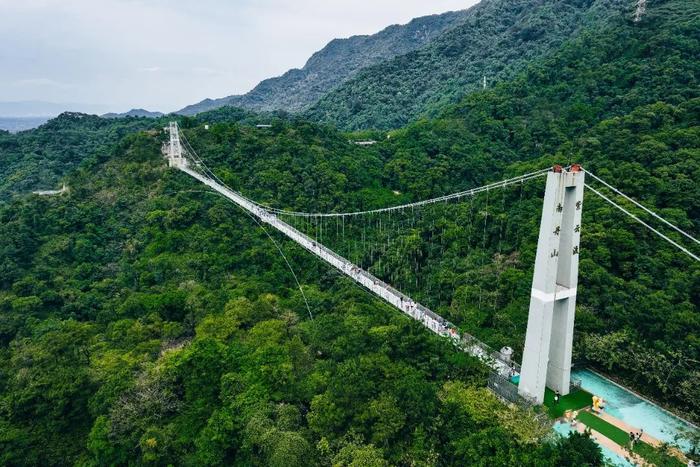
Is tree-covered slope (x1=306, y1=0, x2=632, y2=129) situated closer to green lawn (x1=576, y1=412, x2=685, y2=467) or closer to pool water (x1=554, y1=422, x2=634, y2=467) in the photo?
green lawn (x1=576, y1=412, x2=685, y2=467)

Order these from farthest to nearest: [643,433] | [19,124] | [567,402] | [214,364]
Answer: [19,124] → [214,364] → [567,402] → [643,433]

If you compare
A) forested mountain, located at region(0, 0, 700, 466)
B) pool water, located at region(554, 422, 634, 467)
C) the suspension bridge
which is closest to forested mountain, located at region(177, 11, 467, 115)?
forested mountain, located at region(0, 0, 700, 466)

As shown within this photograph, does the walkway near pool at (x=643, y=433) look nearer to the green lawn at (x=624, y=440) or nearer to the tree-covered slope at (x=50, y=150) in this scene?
the green lawn at (x=624, y=440)

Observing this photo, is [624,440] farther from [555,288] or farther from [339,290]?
[339,290]

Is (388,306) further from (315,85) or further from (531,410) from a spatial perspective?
(315,85)

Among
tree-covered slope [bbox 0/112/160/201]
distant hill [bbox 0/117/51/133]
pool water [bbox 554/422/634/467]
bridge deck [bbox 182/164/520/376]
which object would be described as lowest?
pool water [bbox 554/422/634/467]

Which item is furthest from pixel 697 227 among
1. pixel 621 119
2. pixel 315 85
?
pixel 315 85

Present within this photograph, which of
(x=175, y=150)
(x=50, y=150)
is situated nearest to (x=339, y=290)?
(x=175, y=150)
